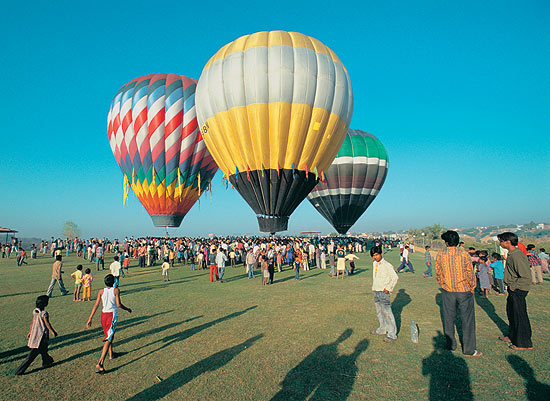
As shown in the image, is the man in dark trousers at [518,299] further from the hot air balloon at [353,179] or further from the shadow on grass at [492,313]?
the hot air balloon at [353,179]

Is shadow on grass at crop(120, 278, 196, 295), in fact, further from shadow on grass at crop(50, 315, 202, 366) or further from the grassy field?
shadow on grass at crop(50, 315, 202, 366)

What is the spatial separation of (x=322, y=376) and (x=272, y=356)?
108cm

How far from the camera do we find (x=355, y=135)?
4053 cm

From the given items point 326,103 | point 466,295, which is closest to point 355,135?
point 326,103

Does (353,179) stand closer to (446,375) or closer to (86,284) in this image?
(86,284)

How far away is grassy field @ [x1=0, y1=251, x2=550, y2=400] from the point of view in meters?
4.38

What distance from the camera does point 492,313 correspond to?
8.15 m

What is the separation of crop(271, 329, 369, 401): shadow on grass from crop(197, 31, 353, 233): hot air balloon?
55.4 feet

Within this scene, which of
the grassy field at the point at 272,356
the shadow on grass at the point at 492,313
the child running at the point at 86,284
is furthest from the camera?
the child running at the point at 86,284

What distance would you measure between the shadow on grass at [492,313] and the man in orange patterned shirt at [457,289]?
182 cm

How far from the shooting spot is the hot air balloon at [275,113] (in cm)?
2080

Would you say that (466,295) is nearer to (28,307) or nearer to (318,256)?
(28,307)

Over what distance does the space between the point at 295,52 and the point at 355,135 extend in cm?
2132

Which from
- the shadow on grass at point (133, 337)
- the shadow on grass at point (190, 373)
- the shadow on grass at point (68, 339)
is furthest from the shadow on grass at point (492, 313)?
the shadow on grass at point (68, 339)
